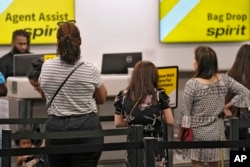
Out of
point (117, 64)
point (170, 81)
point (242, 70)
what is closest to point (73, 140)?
point (170, 81)

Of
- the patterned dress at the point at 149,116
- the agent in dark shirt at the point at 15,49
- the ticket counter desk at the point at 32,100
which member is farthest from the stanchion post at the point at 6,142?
the agent in dark shirt at the point at 15,49

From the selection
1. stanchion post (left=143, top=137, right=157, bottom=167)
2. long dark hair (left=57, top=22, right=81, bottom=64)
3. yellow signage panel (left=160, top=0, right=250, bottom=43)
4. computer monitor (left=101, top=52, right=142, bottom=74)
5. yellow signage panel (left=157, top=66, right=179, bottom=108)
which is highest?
yellow signage panel (left=160, top=0, right=250, bottom=43)

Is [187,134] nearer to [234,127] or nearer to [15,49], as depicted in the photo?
[234,127]

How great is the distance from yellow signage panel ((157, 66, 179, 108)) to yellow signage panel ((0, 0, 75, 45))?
9.33ft

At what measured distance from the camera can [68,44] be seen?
372cm

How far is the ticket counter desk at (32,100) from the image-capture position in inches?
215

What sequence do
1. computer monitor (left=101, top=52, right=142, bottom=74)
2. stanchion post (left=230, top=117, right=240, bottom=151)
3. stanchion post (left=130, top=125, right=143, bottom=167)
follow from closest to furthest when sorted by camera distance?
stanchion post (left=130, top=125, right=143, bottom=167), stanchion post (left=230, top=117, right=240, bottom=151), computer monitor (left=101, top=52, right=142, bottom=74)

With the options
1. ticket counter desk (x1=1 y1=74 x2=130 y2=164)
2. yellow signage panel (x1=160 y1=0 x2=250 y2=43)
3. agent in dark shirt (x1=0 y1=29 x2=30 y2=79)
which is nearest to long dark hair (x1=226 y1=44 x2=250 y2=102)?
ticket counter desk (x1=1 y1=74 x2=130 y2=164)

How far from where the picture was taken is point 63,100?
3713 millimetres

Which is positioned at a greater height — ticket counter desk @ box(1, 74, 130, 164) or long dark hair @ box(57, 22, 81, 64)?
long dark hair @ box(57, 22, 81, 64)

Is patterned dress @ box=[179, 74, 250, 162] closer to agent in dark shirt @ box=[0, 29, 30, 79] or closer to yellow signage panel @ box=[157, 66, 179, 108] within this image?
yellow signage panel @ box=[157, 66, 179, 108]

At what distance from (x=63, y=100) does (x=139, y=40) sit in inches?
167

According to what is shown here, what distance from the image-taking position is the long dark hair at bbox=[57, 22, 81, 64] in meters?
3.71

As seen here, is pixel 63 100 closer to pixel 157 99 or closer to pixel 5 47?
pixel 157 99
